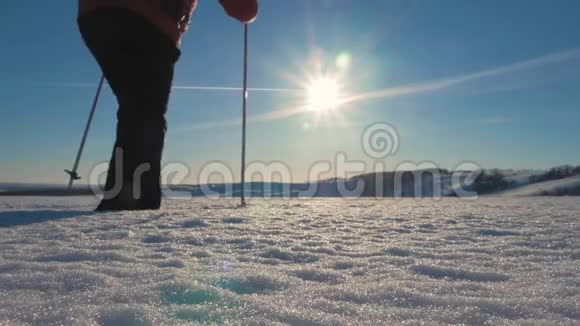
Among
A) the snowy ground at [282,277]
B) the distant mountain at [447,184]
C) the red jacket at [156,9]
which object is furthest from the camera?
the distant mountain at [447,184]

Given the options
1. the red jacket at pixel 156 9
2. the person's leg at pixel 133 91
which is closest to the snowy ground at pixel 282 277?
the person's leg at pixel 133 91

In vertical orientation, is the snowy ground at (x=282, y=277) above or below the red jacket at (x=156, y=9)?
below

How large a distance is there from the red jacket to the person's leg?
4cm

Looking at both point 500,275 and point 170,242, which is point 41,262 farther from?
point 500,275

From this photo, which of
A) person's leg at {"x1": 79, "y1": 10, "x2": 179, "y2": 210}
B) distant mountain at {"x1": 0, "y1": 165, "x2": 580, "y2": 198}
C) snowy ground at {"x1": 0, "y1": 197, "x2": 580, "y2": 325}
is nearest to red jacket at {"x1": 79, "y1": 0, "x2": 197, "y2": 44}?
person's leg at {"x1": 79, "y1": 10, "x2": 179, "y2": 210}

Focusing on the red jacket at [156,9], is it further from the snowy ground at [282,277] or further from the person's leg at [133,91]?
the snowy ground at [282,277]

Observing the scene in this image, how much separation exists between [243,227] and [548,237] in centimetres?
119

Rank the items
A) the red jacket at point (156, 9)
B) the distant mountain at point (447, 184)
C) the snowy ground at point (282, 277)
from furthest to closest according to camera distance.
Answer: the distant mountain at point (447, 184), the red jacket at point (156, 9), the snowy ground at point (282, 277)

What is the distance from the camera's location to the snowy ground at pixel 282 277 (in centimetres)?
69

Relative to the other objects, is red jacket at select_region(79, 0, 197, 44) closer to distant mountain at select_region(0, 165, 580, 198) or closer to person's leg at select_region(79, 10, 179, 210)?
person's leg at select_region(79, 10, 179, 210)

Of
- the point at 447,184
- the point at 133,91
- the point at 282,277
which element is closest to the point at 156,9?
the point at 133,91

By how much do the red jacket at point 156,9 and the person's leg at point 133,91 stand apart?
4cm

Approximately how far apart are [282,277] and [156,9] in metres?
2.48

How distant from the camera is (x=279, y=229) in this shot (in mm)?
1821
